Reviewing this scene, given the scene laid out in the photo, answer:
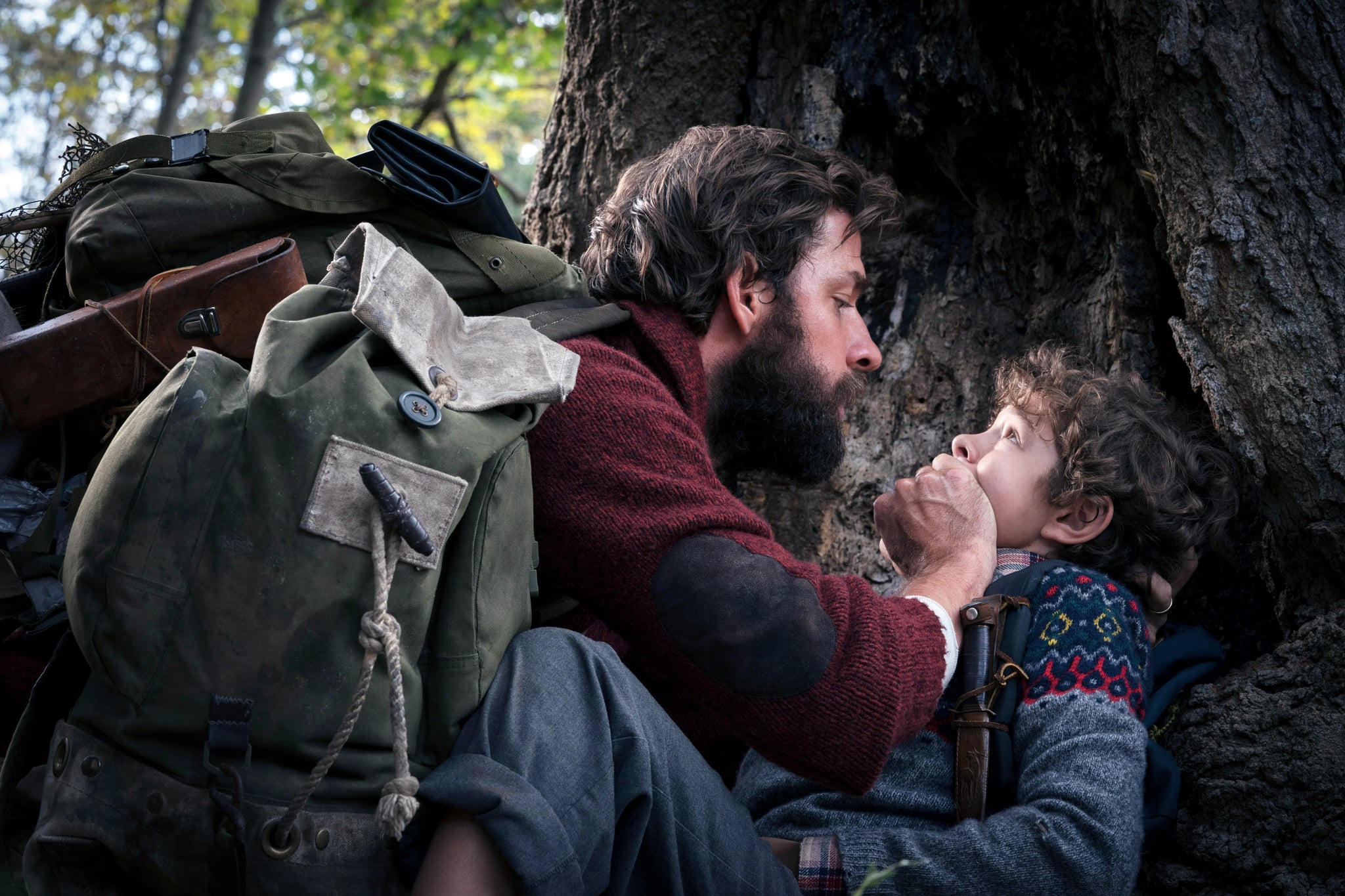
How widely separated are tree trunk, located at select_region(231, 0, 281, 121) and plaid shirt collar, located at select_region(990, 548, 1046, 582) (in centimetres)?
617

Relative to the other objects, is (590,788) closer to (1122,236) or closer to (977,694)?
(977,694)

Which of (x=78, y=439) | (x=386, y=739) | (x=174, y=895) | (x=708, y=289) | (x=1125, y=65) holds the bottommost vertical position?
(x=174, y=895)

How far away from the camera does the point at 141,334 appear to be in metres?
1.99

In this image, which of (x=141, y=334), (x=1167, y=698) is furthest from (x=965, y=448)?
(x=141, y=334)

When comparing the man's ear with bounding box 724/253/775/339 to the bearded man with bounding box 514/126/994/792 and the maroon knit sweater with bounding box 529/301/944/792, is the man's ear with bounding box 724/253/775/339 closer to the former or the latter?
the bearded man with bounding box 514/126/994/792

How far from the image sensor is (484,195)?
2287 mm

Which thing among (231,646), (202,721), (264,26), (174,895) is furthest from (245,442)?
(264,26)

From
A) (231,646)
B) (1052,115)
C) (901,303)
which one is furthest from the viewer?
(901,303)

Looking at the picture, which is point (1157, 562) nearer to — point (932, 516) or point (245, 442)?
point (932, 516)

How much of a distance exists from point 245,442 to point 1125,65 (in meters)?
2.26

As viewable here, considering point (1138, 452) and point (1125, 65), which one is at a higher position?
point (1125, 65)

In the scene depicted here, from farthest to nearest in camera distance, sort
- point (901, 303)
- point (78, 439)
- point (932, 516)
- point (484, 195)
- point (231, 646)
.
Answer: point (901, 303) < point (932, 516) < point (484, 195) < point (78, 439) < point (231, 646)

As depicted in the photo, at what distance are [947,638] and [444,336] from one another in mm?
1220

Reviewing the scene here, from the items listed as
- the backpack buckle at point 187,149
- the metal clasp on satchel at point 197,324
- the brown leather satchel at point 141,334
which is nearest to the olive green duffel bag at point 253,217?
the backpack buckle at point 187,149
